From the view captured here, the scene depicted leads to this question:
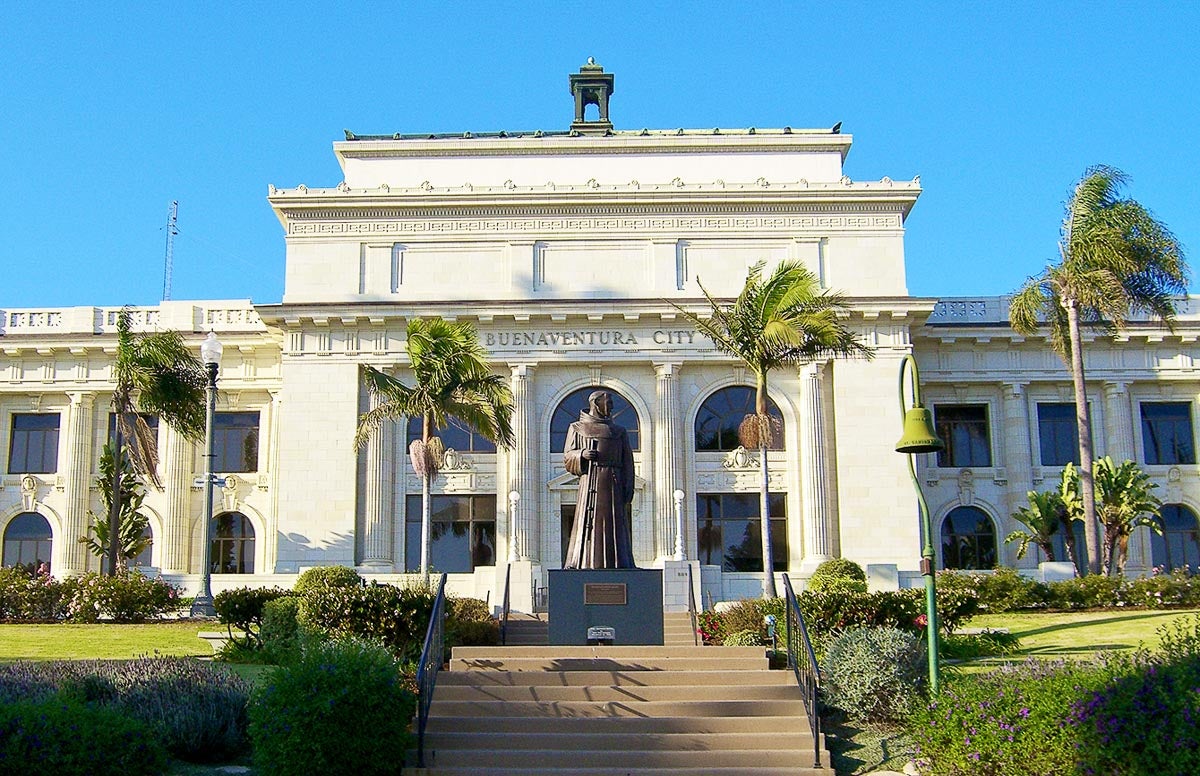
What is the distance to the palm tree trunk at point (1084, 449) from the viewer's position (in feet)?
116

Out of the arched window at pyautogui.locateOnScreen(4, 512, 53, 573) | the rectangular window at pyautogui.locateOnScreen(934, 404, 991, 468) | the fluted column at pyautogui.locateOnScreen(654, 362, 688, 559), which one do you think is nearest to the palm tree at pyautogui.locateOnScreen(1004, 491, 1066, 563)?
the rectangular window at pyautogui.locateOnScreen(934, 404, 991, 468)

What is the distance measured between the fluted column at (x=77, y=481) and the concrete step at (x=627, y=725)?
29.8 metres

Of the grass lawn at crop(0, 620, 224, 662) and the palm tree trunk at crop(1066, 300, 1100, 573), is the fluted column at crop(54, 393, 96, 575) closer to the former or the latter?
the grass lawn at crop(0, 620, 224, 662)

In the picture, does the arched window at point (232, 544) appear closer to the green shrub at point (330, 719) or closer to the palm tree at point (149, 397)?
the palm tree at point (149, 397)

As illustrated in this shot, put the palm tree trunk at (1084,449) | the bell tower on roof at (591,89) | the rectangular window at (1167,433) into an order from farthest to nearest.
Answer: the bell tower on roof at (591,89), the rectangular window at (1167,433), the palm tree trunk at (1084,449)

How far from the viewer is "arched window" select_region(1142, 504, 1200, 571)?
42719mm

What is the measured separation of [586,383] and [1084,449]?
48.0ft

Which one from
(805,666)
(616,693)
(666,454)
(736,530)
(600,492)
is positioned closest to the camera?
(616,693)

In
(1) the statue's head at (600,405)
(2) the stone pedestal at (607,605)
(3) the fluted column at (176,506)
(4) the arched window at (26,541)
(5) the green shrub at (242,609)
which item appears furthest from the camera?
(4) the arched window at (26,541)

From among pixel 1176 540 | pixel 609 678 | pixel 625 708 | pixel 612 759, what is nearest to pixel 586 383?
pixel 1176 540

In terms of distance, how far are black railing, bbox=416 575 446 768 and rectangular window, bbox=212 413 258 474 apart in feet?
85.3

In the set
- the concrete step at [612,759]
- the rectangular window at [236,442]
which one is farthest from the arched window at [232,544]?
the concrete step at [612,759]

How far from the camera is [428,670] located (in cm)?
1744

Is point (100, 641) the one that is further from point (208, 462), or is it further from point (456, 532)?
point (456, 532)
